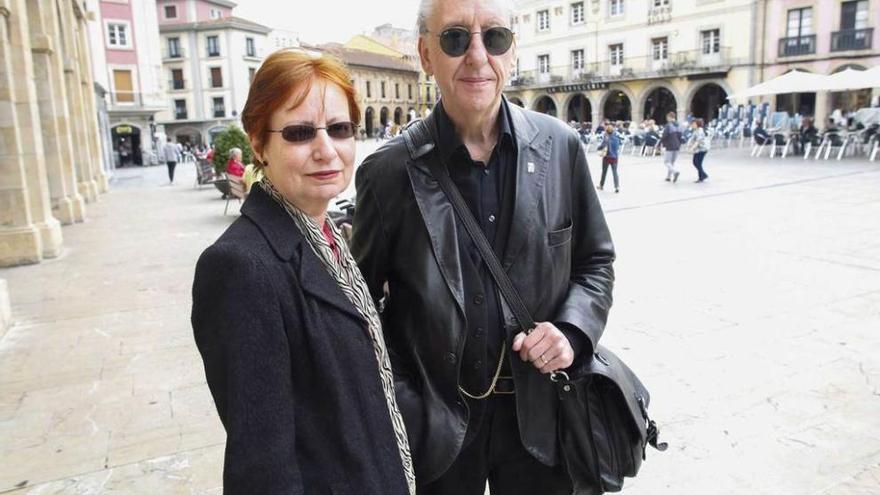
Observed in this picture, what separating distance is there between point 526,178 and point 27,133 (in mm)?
9190

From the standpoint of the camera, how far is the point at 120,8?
120 feet

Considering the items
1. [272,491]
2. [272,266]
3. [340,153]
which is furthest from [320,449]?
[340,153]

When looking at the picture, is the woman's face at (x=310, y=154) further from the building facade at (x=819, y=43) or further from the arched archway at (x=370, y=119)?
the arched archway at (x=370, y=119)

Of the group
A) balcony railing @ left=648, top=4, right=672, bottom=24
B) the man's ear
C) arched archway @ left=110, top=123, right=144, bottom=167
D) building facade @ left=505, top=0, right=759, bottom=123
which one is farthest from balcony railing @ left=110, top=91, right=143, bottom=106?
the man's ear

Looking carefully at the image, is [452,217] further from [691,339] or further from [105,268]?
[105,268]

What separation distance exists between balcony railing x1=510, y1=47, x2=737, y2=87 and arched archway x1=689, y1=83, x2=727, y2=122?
1.90m

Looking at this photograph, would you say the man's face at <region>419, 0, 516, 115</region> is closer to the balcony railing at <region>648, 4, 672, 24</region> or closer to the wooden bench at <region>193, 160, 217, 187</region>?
the wooden bench at <region>193, 160, 217, 187</region>

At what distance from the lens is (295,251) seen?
3.88ft

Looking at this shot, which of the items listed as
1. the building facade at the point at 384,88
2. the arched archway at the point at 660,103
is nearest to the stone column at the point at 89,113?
the arched archway at the point at 660,103

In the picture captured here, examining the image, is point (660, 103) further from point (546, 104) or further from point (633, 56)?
point (546, 104)

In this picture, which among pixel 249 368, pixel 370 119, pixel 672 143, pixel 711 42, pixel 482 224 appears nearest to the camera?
pixel 249 368

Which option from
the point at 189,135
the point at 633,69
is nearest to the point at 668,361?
the point at 633,69

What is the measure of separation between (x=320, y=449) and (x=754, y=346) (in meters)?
4.03

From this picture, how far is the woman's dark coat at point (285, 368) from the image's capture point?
1.07 meters
